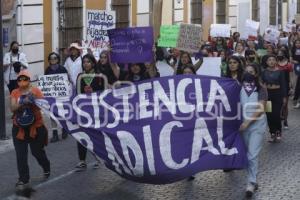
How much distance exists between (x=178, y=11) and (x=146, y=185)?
17.9 m

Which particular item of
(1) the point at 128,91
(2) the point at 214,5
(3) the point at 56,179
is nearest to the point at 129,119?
(1) the point at 128,91

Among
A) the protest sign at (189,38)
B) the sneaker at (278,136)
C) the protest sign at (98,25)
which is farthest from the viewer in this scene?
the protest sign at (98,25)

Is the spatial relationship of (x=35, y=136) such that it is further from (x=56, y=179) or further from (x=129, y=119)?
(x=129, y=119)

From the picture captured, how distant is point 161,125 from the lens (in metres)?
7.96

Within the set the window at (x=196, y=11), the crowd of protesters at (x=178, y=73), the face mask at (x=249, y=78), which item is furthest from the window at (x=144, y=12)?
the face mask at (x=249, y=78)

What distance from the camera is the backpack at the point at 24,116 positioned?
8422 mm

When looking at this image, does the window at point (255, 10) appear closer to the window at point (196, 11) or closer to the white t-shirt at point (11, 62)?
the window at point (196, 11)

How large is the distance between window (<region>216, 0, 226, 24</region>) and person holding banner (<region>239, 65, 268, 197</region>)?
75.3 ft

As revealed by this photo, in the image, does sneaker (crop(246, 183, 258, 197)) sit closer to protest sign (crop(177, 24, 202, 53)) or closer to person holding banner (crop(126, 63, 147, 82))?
person holding banner (crop(126, 63, 147, 82))

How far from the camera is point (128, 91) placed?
821 centimetres

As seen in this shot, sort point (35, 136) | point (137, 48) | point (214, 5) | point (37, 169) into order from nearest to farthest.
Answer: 1. point (35, 136)
2. point (37, 169)
3. point (137, 48)
4. point (214, 5)

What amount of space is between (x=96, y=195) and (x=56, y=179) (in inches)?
40.0

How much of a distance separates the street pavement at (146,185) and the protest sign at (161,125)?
1.43 feet

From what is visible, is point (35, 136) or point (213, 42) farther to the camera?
point (213, 42)
